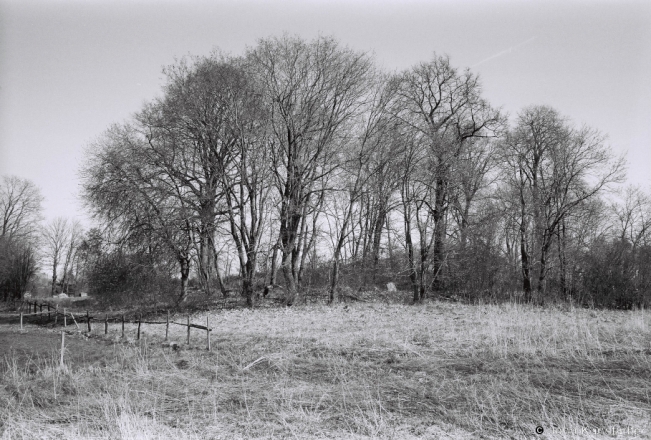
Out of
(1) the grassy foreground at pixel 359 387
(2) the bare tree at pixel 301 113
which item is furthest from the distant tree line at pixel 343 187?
(1) the grassy foreground at pixel 359 387

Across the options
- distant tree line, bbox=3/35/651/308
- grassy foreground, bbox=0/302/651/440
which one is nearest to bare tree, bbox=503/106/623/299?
distant tree line, bbox=3/35/651/308

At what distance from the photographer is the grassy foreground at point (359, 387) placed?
6.22 metres

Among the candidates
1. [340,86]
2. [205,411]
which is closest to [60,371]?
[205,411]

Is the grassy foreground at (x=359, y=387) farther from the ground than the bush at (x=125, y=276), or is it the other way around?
the bush at (x=125, y=276)

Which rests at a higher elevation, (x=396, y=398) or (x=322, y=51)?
(x=322, y=51)

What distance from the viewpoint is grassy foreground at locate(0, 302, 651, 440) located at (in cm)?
622

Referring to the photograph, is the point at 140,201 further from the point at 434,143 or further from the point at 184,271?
the point at 434,143

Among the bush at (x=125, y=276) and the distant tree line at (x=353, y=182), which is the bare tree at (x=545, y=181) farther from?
the bush at (x=125, y=276)

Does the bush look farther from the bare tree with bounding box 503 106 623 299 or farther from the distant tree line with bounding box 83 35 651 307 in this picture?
the bare tree with bounding box 503 106 623 299

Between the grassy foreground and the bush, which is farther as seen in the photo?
the bush

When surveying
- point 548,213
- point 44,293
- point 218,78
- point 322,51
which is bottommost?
point 44,293

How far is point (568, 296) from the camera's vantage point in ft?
76.4

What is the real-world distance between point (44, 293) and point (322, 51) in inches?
1856

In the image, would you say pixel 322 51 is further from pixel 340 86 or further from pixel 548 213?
pixel 548 213
